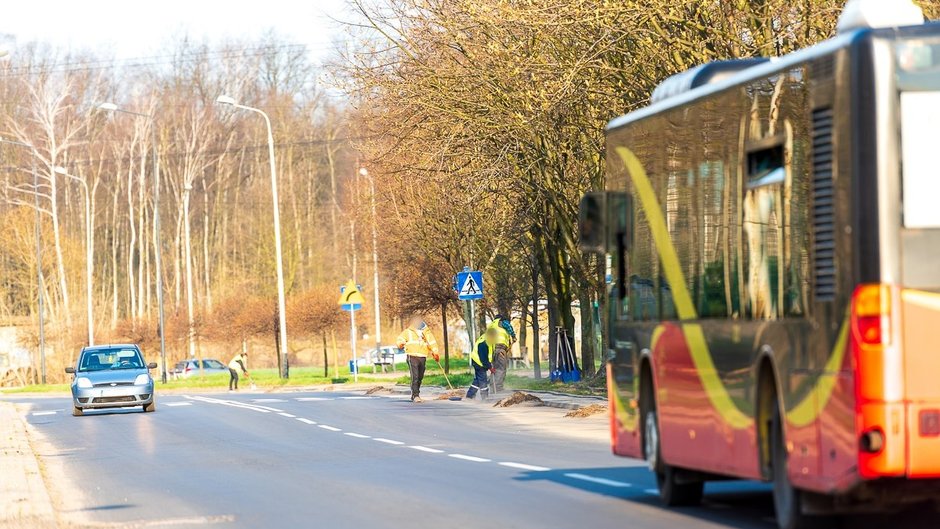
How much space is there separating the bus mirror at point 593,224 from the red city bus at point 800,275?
0.47 m

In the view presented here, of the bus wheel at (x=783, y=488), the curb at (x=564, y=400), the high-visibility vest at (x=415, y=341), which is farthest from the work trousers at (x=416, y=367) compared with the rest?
the bus wheel at (x=783, y=488)

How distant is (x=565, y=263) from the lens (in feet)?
135

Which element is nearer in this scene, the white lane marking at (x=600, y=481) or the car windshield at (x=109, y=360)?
the white lane marking at (x=600, y=481)

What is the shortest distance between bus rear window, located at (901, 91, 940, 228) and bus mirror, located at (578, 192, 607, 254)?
488cm

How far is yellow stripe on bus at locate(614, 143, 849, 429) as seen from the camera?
9156 millimetres

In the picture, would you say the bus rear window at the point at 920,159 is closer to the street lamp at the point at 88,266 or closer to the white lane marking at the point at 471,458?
the white lane marking at the point at 471,458

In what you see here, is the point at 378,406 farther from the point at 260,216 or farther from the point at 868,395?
the point at 260,216

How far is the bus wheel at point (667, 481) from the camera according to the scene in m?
12.9

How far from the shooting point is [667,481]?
1301cm

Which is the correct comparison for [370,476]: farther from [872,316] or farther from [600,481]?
[872,316]

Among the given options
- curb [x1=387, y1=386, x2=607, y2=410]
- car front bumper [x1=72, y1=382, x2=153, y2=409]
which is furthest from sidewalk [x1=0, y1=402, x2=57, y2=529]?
car front bumper [x1=72, y1=382, x2=153, y2=409]

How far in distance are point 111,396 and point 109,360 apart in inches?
78.7

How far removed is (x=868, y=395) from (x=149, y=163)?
9136 centimetres

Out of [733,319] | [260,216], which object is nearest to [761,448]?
[733,319]
